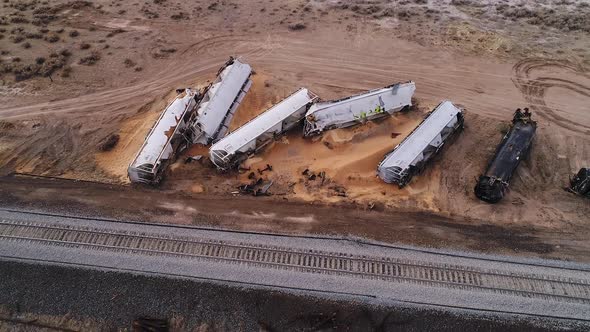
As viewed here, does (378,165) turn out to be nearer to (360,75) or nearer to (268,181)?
(268,181)

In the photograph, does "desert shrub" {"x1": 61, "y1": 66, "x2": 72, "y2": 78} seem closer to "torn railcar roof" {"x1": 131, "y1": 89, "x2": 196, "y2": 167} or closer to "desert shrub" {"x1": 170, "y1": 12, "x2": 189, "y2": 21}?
"desert shrub" {"x1": 170, "y1": 12, "x2": 189, "y2": 21}

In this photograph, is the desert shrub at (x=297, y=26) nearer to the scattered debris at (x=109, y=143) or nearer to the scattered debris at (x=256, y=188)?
the scattered debris at (x=256, y=188)

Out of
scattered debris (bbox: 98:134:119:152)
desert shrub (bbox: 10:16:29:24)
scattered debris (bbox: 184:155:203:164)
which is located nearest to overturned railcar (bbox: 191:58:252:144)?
scattered debris (bbox: 184:155:203:164)

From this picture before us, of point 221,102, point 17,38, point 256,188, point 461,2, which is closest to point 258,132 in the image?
point 256,188

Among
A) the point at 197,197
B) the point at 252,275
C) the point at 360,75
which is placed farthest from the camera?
the point at 360,75

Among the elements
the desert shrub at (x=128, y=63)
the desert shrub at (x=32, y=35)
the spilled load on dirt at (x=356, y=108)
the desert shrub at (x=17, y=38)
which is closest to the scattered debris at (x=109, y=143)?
the desert shrub at (x=128, y=63)

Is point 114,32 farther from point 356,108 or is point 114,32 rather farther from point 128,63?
point 356,108

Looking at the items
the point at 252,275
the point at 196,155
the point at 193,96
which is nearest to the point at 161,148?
the point at 196,155
